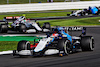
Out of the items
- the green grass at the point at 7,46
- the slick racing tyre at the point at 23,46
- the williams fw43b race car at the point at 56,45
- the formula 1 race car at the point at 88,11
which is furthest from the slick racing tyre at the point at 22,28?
the formula 1 race car at the point at 88,11

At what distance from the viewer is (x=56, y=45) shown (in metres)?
14.8

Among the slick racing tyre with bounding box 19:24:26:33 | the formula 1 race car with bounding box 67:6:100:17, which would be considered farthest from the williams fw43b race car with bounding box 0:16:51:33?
the formula 1 race car with bounding box 67:6:100:17

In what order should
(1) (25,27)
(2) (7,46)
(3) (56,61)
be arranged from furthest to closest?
1. (1) (25,27)
2. (2) (7,46)
3. (3) (56,61)


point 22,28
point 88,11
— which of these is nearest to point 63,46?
point 22,28

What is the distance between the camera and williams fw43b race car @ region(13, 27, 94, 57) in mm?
13594

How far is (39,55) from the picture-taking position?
1345 centimetres

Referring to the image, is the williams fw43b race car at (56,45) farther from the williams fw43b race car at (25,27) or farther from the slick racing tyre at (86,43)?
the williams fw43b race car at (25,27)

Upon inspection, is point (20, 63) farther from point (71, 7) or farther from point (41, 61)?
point (71, 7)

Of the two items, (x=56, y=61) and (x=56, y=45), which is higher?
(x=56, y=45)

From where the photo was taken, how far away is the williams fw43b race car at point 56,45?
13.6m

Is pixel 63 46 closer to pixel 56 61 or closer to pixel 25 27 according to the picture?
pixel 56 61

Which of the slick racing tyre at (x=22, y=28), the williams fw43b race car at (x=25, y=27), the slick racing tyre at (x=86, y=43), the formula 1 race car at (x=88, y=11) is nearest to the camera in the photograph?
the slick racing tyre at (x=86, y=43)

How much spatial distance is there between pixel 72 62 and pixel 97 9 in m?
31.4

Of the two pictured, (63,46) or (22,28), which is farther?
(22,28)
